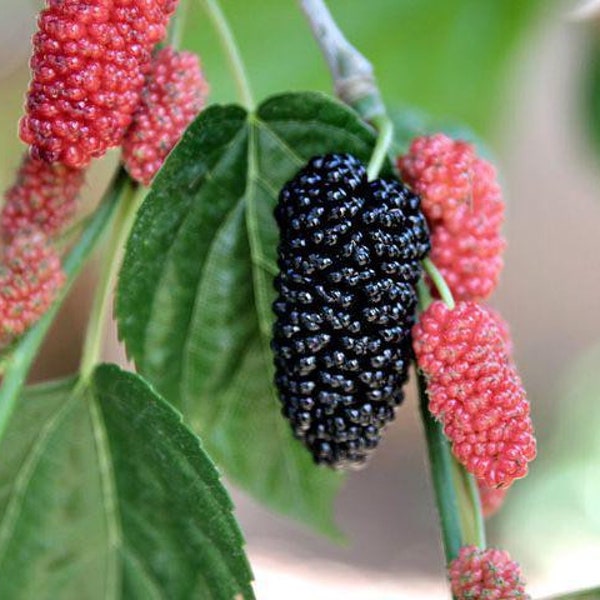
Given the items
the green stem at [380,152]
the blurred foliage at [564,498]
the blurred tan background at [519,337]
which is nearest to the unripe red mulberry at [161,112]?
the green stem at [380,152]

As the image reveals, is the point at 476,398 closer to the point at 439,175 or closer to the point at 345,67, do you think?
the point at 439,175

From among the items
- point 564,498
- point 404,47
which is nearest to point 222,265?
point 404,47

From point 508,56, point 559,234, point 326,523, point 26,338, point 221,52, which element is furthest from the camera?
point 559,234

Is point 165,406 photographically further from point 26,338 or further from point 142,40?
point 142,40

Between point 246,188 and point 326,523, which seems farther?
point 326,523

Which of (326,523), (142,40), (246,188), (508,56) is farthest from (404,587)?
(142,40)

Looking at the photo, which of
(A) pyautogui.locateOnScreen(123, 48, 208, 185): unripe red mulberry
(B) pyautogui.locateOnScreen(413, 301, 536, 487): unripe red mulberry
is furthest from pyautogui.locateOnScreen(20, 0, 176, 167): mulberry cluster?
(B) pyautogui.locateOnScreen(413, 301, 536, 487): unripe red mulberry
